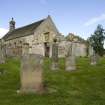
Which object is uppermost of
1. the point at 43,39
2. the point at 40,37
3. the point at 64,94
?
the point at 40,37

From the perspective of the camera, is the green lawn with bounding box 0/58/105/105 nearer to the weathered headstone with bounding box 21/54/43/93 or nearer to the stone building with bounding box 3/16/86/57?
the weathered headstone with bounding box 21/54/43/93

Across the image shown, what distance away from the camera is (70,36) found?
4941 cm

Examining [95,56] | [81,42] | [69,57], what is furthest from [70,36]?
[69,57]

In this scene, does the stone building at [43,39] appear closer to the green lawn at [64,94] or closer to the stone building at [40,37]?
the stone building at [40,37]

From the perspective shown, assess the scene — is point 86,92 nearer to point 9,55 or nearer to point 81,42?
point 9,55

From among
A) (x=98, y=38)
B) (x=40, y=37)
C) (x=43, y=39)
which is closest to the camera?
(x=40, y=37)

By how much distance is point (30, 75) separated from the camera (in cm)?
1199

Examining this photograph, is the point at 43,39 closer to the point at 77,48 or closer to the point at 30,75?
the point at 77,48

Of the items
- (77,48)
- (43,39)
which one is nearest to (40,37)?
(43,39)

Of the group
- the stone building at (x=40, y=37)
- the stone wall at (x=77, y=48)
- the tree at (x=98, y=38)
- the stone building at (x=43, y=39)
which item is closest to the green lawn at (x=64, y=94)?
the stone wall at (x=77, y=48)

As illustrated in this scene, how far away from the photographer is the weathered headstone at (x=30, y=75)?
39.2 feet

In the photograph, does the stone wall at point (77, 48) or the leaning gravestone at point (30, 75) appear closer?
the leaning gravestone at point (30, 75)

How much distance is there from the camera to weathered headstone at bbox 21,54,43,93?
11.9 meters

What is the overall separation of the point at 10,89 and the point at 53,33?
42447 mm
